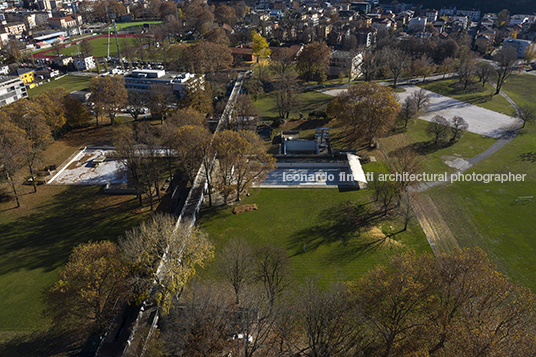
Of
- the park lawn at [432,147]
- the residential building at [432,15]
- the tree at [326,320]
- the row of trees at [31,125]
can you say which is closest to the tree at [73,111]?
the row of trees at [31,125]

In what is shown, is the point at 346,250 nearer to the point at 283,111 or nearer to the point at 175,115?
the point at 175,115

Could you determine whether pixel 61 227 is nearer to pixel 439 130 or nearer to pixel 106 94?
pixel 106 94

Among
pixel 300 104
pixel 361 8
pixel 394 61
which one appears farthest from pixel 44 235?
pixel 361 8

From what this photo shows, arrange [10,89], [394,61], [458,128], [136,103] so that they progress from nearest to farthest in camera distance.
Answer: [458,128] → [136,103] → [10,89] → [394,61]

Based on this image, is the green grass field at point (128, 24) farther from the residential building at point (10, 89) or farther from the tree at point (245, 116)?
the tree at point (245, 116)

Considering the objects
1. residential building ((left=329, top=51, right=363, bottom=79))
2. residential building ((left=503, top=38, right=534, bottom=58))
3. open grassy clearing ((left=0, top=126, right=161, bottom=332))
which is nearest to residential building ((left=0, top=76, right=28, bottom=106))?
open grassy clearing ((left=0, top=126, right=161, bottom=332))

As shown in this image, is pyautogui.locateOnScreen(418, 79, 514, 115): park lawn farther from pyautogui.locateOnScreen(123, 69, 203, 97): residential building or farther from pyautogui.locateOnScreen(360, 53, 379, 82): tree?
pyautogui.locateOnScreen(123, 69, 203, 97): residential building
